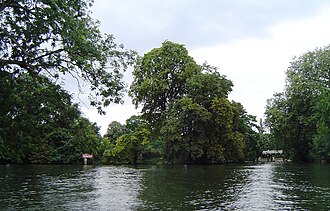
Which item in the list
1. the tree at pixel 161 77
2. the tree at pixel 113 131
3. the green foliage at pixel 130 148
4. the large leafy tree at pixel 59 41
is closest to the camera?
the large leafy tree at pixel 59 41

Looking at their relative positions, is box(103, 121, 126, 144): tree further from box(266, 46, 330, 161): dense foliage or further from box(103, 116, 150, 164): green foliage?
box(266, 46, 330, 161): dense foliage

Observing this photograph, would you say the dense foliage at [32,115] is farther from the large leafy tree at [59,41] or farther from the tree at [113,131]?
the tree at [113,131]

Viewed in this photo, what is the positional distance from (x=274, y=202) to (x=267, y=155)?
297ft

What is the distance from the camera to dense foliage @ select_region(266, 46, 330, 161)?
47.0 metres

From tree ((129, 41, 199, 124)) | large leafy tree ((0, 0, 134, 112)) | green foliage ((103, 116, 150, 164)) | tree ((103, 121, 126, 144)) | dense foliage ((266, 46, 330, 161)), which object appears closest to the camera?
large leafy tree ((0, 0, 134, 112))

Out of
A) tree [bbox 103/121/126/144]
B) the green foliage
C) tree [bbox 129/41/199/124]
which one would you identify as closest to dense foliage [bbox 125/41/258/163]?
tree [bbox 129/41/199/124]

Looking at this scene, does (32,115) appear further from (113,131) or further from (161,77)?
(113,131)

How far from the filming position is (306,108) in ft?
173

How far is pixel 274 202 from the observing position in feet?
46.3

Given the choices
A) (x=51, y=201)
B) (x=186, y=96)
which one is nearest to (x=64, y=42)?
(x=51, y=201)

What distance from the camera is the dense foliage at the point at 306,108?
154ft

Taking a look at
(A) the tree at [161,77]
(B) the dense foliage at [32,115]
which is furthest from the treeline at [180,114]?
(B) the dense foliage at [32,115]

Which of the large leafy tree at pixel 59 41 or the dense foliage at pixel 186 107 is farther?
the dense foliage at pixel 186 107

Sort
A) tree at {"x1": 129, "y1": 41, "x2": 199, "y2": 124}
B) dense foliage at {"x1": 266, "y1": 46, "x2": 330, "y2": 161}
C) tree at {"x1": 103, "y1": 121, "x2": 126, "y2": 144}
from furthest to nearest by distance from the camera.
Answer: tree at {"x1": 103, "y1": 121, "x2": 126, "y2": 144} < tree at {"x1": 129, "y1": 41, "x2": 199, "y2": 124} < dense foliage at {"x1": 266, "y1": 46, "x2": 330, "y2": 161}
